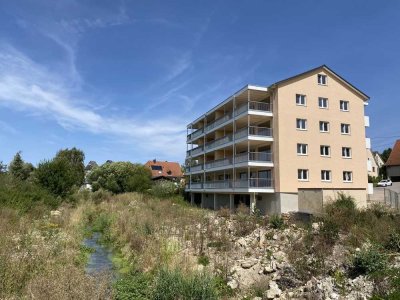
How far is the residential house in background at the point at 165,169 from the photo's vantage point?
301 ft

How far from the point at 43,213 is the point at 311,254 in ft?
58.8

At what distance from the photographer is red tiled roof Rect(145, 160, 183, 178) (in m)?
92.4

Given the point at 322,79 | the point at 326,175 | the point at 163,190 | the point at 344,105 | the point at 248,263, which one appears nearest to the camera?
the point at 248,263

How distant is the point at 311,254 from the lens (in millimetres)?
14883

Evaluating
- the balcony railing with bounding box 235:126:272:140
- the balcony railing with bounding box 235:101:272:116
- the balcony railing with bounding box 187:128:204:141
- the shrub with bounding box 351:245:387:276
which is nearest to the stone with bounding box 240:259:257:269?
the shrub with bounding box 351:245:387:276

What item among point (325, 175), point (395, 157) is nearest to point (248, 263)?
point (325, 175)

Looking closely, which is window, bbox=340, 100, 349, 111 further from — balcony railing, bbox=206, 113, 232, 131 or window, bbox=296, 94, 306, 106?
balcony railing, bbox=206, 113, 232, 131

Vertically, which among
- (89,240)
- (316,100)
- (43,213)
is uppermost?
(316,100)

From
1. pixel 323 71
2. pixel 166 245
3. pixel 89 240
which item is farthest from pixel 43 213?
pixel 323 71

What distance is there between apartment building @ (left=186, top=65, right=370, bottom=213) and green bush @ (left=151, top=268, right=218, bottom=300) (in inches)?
998

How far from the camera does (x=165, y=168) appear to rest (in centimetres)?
9456

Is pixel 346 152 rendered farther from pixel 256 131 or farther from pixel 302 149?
pixel 256 131

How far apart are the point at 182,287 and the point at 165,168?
281 ft

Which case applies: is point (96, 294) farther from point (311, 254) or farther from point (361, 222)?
point (361, 222)
